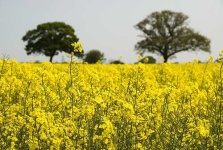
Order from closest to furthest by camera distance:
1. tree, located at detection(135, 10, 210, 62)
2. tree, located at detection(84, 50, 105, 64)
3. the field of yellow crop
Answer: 1. the field of yellow crop
2. tree, located at detection(135, 10, 210, 62)
3. tree, located at detection(84, 50, 105, 64)

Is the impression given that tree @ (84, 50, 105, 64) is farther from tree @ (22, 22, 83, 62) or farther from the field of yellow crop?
the field of yellow crop

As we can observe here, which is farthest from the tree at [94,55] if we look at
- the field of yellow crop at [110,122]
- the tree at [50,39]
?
the field of yellow crop at [110,122]

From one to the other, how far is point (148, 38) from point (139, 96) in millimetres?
50619

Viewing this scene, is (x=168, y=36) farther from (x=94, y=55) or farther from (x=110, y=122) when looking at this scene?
(x=110, y=122)

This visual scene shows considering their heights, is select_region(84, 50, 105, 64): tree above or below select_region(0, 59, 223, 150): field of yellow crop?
above

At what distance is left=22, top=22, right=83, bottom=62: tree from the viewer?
191 ft

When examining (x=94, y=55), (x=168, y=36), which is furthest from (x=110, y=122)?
(x=94, y=55)

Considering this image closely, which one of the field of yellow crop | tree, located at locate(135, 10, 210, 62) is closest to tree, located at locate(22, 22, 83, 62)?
tree, located at locate(135, 10, 210, 62)

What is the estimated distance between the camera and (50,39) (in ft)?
196

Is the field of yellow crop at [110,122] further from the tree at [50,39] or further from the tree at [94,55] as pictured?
the tree at [94,55]

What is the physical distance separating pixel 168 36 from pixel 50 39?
1564 centimetres

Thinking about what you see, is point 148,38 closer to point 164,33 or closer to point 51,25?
point 164,33

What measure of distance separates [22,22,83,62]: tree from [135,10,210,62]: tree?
938cm

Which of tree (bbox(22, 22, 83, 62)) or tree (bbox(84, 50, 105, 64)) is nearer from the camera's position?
tree (bbox(22, 22, 83, 62))
